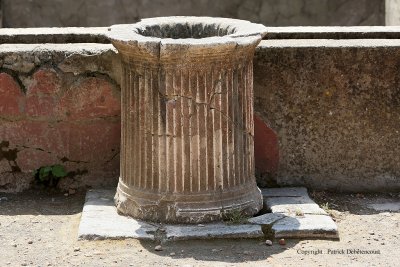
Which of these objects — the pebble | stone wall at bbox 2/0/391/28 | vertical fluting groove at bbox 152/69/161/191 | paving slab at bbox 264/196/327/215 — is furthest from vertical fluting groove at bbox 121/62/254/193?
stone wall at bbox 2/0/391/28

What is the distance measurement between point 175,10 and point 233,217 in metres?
5.31

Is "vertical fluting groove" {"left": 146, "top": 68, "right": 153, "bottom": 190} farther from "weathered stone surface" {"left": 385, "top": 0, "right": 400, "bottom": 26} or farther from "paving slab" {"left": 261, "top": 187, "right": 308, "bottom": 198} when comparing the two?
"weathered stone surface" {"left": 385, "top": 0, "right": 400, "bottom": 26}

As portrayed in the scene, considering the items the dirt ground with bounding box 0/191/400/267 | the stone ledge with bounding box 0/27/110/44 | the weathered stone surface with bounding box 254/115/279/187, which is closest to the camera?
the dirt ground with bounding box 0/191/400/267

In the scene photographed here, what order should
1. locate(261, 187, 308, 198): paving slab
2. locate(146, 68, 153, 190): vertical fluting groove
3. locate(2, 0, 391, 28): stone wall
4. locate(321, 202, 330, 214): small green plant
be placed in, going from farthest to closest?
locate(2, 0, 391, 28): stone wall
locate(261, 187, 308, 198): paving slab
locate(321, 202, 330, 214): small green plant
locate(146, 68, 153, 190): vertical fluting groove

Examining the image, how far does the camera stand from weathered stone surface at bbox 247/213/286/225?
173 inches

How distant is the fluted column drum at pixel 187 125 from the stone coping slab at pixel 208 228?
74mm

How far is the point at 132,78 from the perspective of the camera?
14.5 feet

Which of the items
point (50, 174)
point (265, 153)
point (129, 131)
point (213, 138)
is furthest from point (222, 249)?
point (50, 174)

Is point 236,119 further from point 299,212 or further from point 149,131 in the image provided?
point 299,212

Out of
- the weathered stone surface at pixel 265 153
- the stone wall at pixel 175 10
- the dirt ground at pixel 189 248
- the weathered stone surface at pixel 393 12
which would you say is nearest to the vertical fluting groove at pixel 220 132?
the dirt ground at pixel 189 248

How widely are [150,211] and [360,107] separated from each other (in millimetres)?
1242

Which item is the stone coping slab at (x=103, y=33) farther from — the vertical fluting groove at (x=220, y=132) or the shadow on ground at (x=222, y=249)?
the shadow on ground at (x=222, y=249)

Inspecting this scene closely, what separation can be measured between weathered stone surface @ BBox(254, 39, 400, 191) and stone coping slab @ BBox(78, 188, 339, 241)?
53 cm

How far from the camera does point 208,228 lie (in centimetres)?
432
